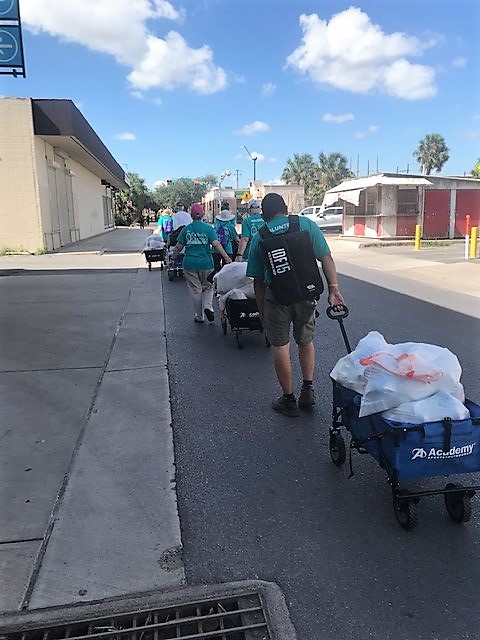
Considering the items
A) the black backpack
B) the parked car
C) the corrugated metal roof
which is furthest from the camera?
the parked car

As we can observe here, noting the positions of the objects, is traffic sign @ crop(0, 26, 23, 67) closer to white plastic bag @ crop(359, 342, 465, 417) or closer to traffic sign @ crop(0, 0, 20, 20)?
traffic sign @ crop(0, 0, 20, 20)

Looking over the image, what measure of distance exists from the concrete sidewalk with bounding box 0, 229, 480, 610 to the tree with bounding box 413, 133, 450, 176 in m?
89.2

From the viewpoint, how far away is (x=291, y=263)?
4344 millimetres

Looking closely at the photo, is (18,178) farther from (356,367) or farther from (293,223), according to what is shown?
(356,367)

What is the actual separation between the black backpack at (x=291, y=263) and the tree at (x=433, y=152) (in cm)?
9317

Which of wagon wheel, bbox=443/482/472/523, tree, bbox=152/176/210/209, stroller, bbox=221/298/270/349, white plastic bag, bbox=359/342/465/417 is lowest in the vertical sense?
wagon wheel, bbox=443/482/472/523

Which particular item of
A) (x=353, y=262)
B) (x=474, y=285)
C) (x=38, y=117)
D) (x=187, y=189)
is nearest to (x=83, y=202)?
(x=38, y=117)

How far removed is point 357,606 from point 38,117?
20863mm

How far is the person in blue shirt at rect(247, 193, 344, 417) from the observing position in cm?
454

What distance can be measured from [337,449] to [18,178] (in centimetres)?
1913

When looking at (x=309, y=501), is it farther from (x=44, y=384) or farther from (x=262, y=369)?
(x=44, y=384)

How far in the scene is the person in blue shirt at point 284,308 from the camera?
4.54m

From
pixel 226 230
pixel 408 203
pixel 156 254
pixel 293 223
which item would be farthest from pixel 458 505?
pixel 408 203

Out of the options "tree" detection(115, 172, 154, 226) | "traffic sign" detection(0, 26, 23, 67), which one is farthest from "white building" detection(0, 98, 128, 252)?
"tree" detection(115, 172, 154, 226)
